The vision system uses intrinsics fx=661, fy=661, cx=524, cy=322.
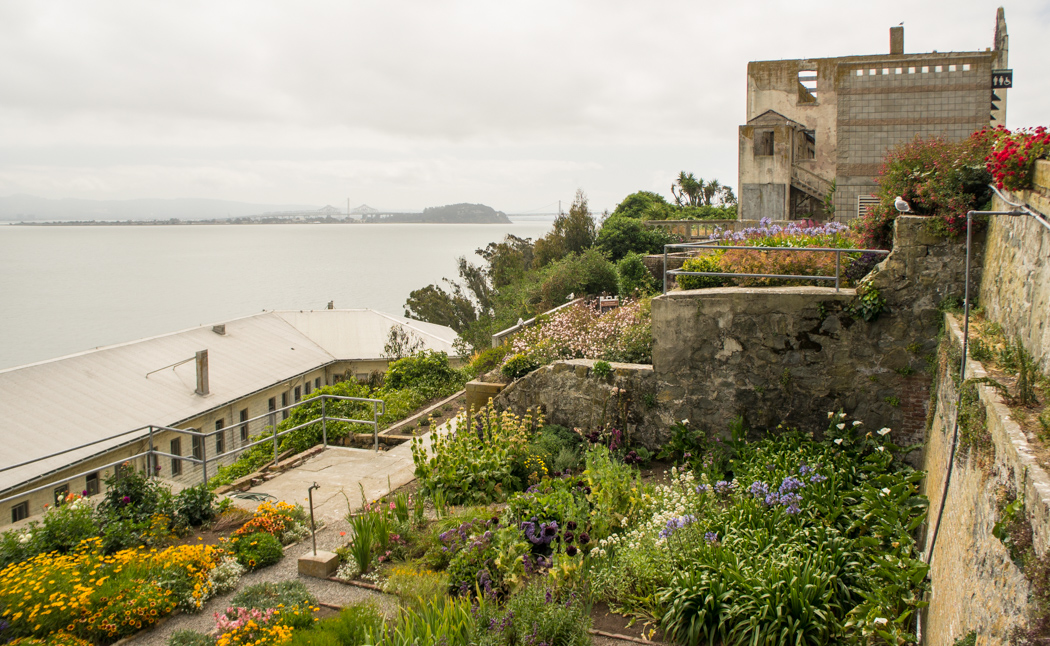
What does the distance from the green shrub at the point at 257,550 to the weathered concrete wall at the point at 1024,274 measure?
7.11 metres

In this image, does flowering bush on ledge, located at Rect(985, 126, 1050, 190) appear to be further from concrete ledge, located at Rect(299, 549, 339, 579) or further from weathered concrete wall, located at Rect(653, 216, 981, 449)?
concrete ledge, located at Rect(299, 549, 339, 579)

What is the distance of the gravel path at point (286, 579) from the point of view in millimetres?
5906

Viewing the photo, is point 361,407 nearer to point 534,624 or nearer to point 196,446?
point 196,446

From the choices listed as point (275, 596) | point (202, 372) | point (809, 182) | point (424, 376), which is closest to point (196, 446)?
point (202, 372)

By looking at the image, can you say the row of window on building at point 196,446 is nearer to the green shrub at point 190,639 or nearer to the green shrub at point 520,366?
the green shrub at point 190,639

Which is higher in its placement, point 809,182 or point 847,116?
point 847,116

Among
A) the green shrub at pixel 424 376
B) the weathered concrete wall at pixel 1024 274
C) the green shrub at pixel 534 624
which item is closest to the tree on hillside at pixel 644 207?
the green shrub at pixel 424 376

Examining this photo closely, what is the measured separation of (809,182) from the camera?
24.3 m

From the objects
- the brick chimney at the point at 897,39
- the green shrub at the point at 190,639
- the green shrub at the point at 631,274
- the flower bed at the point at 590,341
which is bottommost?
the green shrub at the point at 190,639

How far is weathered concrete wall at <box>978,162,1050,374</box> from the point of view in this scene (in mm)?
4348

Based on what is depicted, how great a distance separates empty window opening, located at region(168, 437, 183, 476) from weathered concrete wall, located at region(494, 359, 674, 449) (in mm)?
19598

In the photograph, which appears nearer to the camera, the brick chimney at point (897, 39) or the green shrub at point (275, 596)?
the green shrub at point (275, 596)

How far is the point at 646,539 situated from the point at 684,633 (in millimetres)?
1073

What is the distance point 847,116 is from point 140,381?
2777 centimetres
